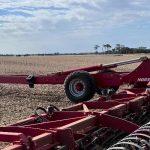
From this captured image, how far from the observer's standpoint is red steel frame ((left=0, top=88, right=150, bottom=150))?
511 centimetres

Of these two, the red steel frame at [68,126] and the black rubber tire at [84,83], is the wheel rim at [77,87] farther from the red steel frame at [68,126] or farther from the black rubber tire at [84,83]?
the red steel frame at [68,126]

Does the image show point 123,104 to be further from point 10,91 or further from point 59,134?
point 10,91

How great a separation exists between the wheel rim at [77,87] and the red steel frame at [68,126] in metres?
3.10

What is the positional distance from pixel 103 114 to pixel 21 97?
24.2 feet

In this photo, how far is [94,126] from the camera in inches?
261

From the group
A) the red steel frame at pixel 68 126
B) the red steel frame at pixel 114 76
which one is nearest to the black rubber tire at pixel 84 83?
the red steel frame at pixel 114 76

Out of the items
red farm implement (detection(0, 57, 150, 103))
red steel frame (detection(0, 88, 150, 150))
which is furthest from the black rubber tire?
red steel frame (detection(0, 88, 150, 150))

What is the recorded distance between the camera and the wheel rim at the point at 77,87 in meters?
12.2

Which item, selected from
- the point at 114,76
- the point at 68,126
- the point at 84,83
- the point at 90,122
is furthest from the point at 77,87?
the point at 68,126

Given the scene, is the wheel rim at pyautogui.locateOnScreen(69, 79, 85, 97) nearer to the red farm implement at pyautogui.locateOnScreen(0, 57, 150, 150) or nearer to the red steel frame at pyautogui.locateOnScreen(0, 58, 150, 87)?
the red farm implement at pyautogui.locateOnScreen(0, 57, 150, 150)

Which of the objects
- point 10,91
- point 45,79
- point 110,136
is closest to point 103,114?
point 110,136

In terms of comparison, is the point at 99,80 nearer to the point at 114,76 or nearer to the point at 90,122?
the point at 114,76

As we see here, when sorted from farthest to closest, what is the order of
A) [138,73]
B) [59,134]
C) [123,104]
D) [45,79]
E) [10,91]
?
1. [10,91]
2. [45,79]
3. [138,73]
4. [123,104]
5. [59,134]

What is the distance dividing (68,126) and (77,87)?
639cm
